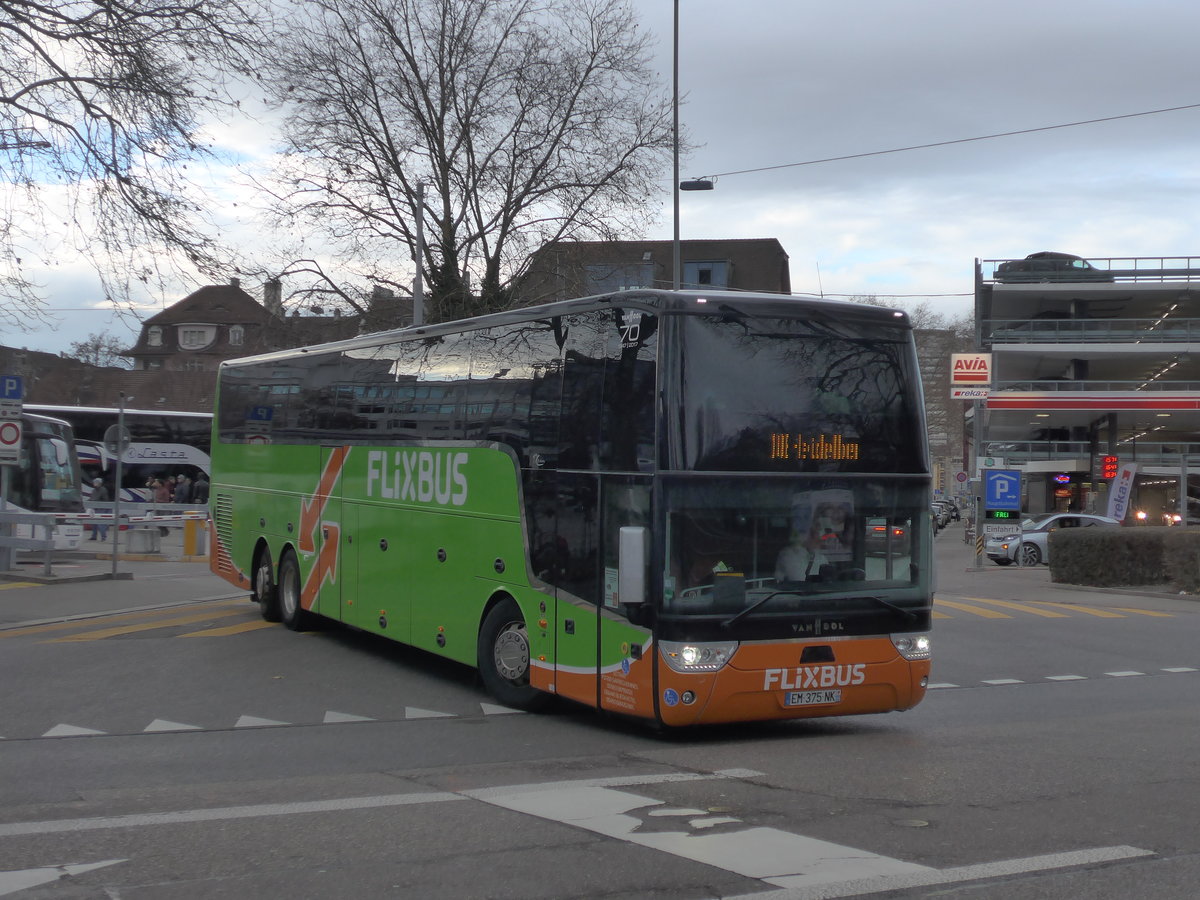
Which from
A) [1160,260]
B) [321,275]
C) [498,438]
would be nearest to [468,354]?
[498,438]

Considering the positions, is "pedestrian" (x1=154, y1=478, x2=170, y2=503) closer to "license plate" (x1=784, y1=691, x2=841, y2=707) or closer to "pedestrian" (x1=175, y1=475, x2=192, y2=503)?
"pedestrian" (x1=175, y1=475, x2=192, y2=503)

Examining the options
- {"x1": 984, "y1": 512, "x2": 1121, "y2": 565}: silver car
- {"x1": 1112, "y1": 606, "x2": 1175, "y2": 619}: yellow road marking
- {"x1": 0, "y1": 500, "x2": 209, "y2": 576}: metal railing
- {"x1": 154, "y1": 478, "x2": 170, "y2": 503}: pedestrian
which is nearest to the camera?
{"x1": 1112, "y1": 606, "x2": 1175, "y2": 619}: yellow road marking

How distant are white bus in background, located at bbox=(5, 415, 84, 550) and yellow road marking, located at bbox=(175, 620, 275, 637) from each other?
14844 millimetres

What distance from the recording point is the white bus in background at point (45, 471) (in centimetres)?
3072

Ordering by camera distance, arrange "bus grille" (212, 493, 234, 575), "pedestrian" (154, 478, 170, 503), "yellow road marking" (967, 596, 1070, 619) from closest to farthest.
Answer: "bus grille" (212, 493, 234, 575) < "yellow road marking" (967, 596, 1070, 619) < "pedestrian" (154, 478, 170, 503)

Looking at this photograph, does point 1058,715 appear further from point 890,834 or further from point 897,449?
point 890,834

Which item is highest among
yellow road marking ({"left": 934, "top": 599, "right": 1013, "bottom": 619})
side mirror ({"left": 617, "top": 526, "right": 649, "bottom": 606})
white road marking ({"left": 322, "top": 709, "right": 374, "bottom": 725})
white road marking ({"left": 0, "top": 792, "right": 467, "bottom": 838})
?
side mirror ({"left": 617, "top": 526, "right": 649, "bottom": 606})

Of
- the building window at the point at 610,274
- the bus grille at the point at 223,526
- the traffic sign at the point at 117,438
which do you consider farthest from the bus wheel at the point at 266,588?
the building window at the point at 610,274

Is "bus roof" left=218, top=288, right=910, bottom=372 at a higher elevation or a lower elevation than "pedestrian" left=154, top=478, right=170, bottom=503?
higher

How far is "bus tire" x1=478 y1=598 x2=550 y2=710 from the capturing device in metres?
10.4

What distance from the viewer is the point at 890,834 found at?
251 inches

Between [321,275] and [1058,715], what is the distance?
25.8 m

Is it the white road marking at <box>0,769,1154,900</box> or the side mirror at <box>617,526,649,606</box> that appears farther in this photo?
the side mirror at <box>617,526,649,606</box>

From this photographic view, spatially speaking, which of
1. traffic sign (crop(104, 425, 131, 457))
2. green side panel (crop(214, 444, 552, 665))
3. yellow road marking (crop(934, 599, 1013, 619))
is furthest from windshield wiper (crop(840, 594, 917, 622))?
traffic sign (crop(104, 425, 131, 457))
